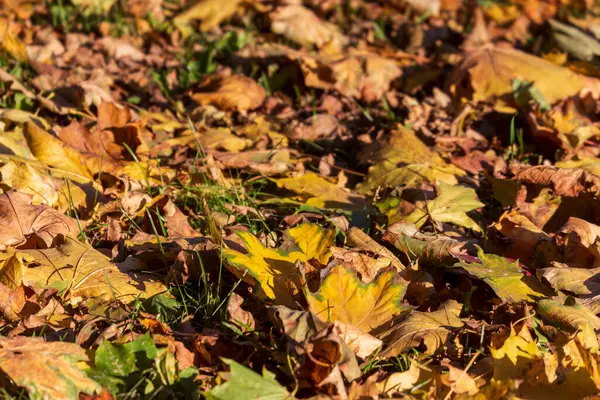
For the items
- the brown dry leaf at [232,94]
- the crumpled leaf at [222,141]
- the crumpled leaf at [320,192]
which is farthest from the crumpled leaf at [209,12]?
the crumpled leaf at [320,192]

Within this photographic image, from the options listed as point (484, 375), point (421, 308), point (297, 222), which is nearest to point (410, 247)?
point (421, 308)

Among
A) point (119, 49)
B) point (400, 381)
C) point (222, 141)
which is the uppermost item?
point (119, 49)

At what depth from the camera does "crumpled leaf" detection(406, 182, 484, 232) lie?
8.04ft

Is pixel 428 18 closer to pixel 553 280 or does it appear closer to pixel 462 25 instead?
pixel 462 25

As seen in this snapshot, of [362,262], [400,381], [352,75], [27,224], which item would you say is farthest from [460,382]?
[352,75]

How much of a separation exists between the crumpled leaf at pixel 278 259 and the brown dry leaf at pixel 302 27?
81.0 inches

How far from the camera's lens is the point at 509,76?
3.48 m

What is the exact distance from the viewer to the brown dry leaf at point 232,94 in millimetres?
3320

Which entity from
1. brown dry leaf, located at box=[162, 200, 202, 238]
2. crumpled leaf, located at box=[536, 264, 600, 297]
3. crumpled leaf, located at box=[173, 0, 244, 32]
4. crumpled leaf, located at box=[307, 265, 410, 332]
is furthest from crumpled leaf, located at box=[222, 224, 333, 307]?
crumpled leaf, located at box=[173, 0, 244, 32]

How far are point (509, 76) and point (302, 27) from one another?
126 cm

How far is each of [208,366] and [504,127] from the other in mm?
2080

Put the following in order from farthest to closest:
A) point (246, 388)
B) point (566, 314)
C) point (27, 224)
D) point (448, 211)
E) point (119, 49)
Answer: point (119, 49) < point (448, 211) < point (27, 224) < point (566, 314) < point (246, 388)

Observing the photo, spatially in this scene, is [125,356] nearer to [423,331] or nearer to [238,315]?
[238,315]

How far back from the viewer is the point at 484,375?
5.95ft
